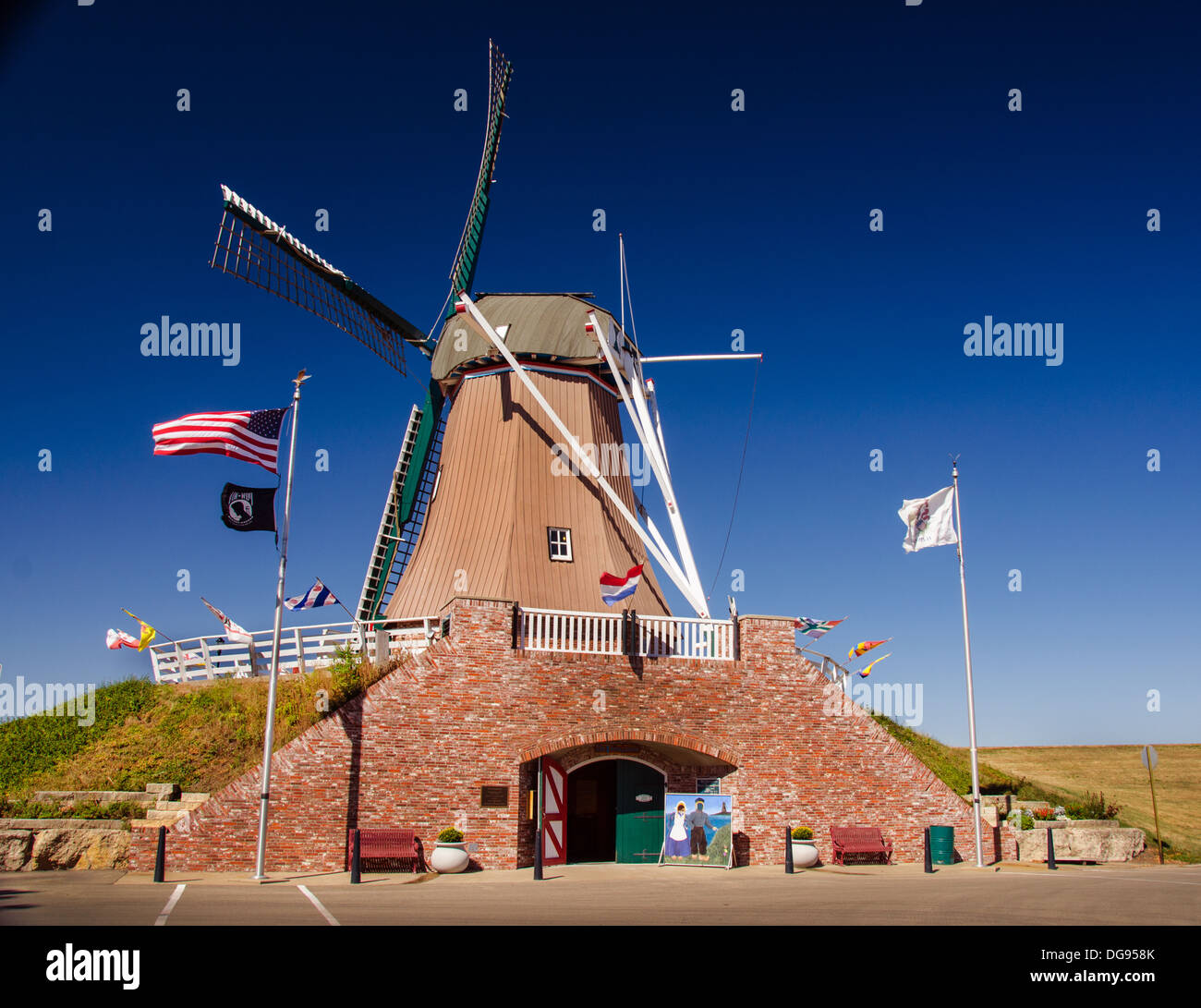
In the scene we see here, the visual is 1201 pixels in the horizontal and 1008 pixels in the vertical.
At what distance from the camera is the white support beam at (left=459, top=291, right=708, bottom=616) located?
79.0ft

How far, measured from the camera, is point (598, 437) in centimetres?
2797

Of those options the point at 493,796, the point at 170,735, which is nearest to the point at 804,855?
the point at 493,796

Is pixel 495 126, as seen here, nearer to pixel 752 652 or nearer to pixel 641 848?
pixel 752 652

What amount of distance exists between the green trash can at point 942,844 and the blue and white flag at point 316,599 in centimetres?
1481

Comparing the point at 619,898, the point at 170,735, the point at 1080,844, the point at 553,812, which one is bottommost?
the point at 1080,844

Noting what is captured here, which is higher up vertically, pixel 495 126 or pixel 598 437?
pixel 495 126

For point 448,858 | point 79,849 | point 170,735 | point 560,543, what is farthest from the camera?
point 560,543

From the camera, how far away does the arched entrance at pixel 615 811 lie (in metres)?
21.3

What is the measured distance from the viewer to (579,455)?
26.0 metres

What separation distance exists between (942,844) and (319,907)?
13996mm

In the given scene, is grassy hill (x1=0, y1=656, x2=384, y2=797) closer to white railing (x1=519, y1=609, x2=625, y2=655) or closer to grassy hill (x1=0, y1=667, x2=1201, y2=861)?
grassy hill (x1=0, y1=667, x2=1201, y2=861)

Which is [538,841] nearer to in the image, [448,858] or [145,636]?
[448,858]
